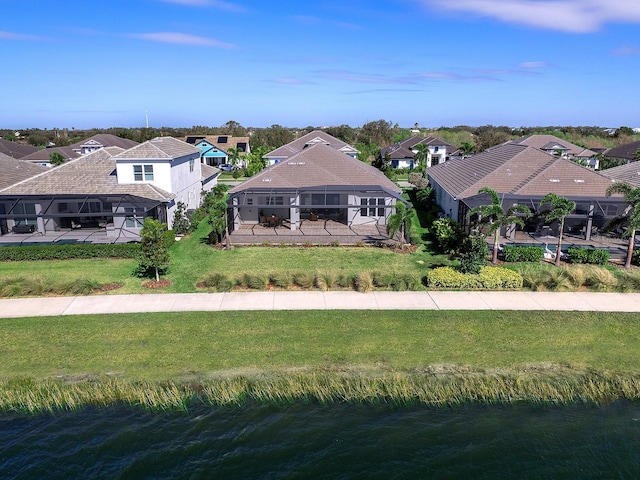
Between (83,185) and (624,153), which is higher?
(624,153)

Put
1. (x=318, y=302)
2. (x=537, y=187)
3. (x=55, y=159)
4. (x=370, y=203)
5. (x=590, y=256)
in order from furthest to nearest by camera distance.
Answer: (x=55, y=159), (x=370, y=203), (x=537, y=187), (x=590, y=256), (x=318, y=302)

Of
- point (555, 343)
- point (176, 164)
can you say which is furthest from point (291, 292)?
point (176, 164)

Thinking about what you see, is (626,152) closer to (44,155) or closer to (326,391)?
(326,391)

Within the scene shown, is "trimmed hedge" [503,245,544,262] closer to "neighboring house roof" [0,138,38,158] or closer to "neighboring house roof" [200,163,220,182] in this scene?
"neighboring house roof" [200,163,220,182]

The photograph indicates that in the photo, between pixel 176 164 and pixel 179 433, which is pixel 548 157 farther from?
pixel 179 433

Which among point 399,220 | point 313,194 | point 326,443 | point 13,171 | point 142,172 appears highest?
point 142,172

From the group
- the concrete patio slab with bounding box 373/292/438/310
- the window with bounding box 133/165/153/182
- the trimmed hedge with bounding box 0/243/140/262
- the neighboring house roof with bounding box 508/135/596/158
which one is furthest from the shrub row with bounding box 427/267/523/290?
the neighboring house roof with bounding box 508/135/596/158

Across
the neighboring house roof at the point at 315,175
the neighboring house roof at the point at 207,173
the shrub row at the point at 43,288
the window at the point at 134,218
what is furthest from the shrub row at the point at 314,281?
the neighboring house roof at the point at 207,173

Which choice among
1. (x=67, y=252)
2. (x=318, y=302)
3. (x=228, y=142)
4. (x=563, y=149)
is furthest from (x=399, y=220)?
(x=228, y=142)
